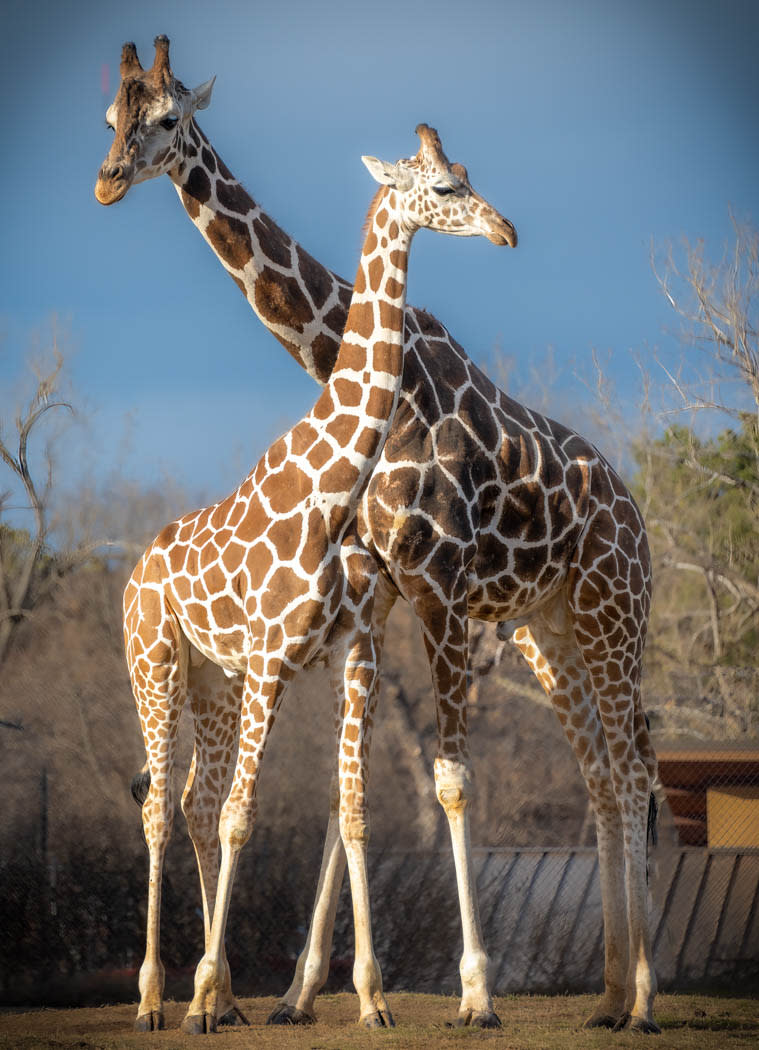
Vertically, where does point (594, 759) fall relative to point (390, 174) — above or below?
below

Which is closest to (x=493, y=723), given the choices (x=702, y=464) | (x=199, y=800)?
(x=702, y=464)

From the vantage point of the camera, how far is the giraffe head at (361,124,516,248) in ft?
21.8

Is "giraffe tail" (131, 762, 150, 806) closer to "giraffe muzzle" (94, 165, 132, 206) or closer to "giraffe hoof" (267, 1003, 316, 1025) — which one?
"giraffe hoof" (267, 1003, 316, 1025)

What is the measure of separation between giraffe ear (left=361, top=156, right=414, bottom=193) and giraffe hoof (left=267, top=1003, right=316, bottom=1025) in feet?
16.6

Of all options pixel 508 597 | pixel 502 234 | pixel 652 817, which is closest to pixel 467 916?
pixel 508 597

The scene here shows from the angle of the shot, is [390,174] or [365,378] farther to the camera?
[390,174]

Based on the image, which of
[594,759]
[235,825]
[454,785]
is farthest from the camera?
[594,759]

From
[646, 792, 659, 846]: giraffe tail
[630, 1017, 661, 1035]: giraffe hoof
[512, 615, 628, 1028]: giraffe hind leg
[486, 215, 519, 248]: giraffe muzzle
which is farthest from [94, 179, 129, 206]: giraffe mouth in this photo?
[630, 1017, 661, 1035]: giraffe hoof

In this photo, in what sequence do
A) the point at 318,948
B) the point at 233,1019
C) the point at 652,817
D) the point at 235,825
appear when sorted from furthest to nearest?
1. the point at 652,817
2. the point at 233,1019
3. the point at 318,948
4. the point at 235,825

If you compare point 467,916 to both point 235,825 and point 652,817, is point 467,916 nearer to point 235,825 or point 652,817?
point 235,825

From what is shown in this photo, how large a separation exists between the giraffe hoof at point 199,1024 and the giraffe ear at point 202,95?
5.38m

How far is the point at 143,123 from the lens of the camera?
672 centimetres

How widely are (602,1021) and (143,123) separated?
628 cm

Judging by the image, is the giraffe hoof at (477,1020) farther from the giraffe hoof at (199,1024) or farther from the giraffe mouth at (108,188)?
the giraffe mouth at (108,188)
